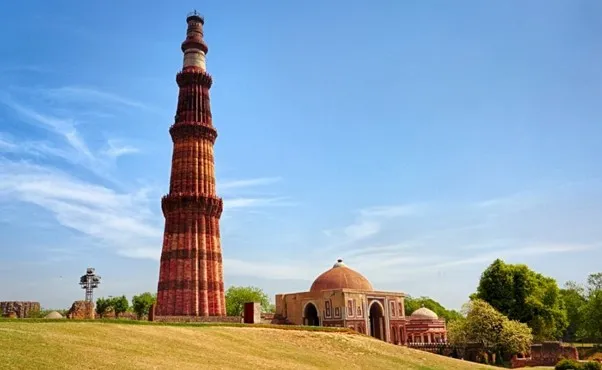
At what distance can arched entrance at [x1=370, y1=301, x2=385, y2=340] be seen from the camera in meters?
58.4

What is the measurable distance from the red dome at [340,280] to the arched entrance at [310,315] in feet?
6.45

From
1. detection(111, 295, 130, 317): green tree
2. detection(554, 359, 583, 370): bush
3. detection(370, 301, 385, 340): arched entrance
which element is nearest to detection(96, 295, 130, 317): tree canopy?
detection(111, 295, 130, 317): green tree

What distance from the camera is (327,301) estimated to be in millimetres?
54219

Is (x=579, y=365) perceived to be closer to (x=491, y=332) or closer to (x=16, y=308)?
(x=491, y=332)

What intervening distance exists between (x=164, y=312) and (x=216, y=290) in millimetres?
4929

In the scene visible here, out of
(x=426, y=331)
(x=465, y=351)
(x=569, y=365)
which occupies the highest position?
(x=426, y=331)

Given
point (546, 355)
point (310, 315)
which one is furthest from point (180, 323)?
point (546, 355)

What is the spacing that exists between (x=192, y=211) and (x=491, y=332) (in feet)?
101

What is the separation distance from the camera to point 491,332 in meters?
50.1

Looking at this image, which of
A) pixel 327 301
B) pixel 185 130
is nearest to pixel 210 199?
pixel 185 130

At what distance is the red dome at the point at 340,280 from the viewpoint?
56688 mm

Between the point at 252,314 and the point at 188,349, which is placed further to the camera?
the point at 252,314

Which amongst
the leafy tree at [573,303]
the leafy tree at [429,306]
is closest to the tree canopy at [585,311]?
the leafy tree at [573,303]

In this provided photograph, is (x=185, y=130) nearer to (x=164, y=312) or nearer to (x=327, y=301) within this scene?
(x=164, y=312)
